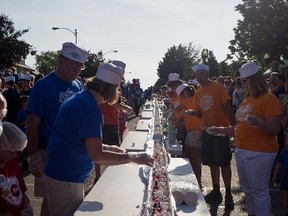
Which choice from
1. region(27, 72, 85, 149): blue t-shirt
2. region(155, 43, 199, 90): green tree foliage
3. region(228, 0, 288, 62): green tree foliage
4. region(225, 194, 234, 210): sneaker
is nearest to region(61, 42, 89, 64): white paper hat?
region(27, 72, 85, 149): blue t-shirt

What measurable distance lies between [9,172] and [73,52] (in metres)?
1.25

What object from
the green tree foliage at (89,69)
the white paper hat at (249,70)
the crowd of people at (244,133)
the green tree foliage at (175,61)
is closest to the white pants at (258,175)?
the crowd of people at (244,133)

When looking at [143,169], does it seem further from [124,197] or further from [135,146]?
[135,146]

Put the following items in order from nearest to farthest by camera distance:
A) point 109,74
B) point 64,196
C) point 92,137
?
1. point 92,137
2. point 109,74
3. point 64,196

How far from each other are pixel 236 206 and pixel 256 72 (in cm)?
244

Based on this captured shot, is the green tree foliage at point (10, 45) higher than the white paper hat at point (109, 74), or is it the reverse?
the green tree foliage at point (10, 45)

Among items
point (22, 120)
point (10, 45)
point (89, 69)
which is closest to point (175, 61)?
point (10, 45)

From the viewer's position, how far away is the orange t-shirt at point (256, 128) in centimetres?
499

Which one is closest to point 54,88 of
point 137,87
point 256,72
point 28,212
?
point 28,212

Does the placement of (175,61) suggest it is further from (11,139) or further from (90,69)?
(11,139)

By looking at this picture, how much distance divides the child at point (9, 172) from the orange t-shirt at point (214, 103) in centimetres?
376

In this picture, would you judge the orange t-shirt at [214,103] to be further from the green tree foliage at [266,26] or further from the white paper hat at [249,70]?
the green tree foliage at [266,26]

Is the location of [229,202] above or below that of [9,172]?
below

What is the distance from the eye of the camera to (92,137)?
345 centimetres
